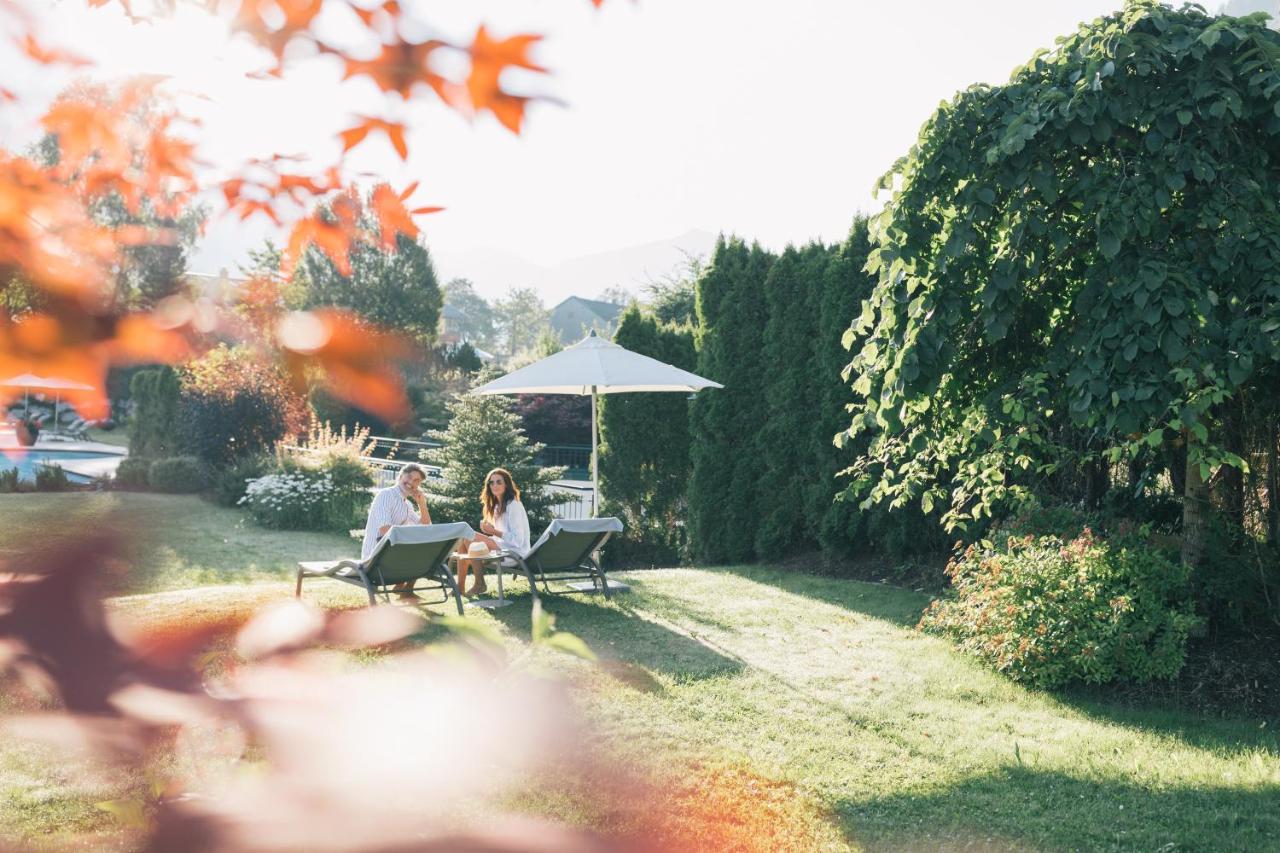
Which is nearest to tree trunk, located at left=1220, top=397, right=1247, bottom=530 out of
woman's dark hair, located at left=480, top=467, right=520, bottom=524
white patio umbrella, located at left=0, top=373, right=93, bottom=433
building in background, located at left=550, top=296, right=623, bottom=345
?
woman's dark hair, located at left=480, top=467, right=520, bottom=524

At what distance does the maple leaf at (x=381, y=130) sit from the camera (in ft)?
3.67

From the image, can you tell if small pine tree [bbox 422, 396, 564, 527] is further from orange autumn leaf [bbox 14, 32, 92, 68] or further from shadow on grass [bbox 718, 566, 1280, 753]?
orange autumn leaf [bbox 14, 32, 92, 68]

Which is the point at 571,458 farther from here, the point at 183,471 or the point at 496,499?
the point at 496,499

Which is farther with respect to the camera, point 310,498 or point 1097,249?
point 310,498

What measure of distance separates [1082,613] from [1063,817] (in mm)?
1946

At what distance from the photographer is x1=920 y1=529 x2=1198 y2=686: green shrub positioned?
532cm

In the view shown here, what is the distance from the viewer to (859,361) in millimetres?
6371

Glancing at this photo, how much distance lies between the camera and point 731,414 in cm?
Answer: 1093

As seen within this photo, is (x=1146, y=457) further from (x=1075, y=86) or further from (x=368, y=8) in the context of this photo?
(x=368, y=8)

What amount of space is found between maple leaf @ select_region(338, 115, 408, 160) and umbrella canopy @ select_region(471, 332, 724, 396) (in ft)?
25.3

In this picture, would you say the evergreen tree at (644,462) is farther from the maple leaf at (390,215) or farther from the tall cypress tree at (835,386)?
the maple leaf at (390,215)

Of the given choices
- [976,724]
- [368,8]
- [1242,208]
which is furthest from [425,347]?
[1242,208]

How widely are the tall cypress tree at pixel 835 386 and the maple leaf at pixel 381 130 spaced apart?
8.60 metres

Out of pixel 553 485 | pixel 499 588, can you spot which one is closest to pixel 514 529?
Answer: pixel 499 588
